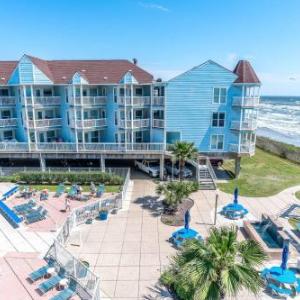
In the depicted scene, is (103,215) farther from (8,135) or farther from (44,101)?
(8,135)

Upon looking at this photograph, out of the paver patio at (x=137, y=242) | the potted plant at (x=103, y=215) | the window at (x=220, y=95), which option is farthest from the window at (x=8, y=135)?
the window at (x=220, y=95)

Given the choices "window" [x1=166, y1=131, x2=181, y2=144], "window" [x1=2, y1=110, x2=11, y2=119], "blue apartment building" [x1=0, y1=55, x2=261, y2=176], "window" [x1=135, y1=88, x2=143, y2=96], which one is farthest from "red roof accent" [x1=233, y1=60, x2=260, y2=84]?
"window" [x1=2, y1=110, x2=11, y2=119]

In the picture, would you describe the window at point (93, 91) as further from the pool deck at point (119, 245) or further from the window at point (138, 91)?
the pool deck at point (119, 245)

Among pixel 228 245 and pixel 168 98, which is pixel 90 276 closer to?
pixel 228 245

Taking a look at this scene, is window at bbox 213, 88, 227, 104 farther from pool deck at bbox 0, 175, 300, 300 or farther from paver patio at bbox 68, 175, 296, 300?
pool deck at bbox 0, 175, 300, 300

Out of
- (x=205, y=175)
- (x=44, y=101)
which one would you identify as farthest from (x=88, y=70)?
(x=205, y=175)

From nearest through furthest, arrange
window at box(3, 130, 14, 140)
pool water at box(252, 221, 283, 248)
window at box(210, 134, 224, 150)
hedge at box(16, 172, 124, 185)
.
→ 1. pool water at box(252, 221, 283, 248)
2. hedge at box(16, 172, 124, 185)
3. window at box(210, 134, 224, 150)
4. window at box(3, 130, 14, 140)
